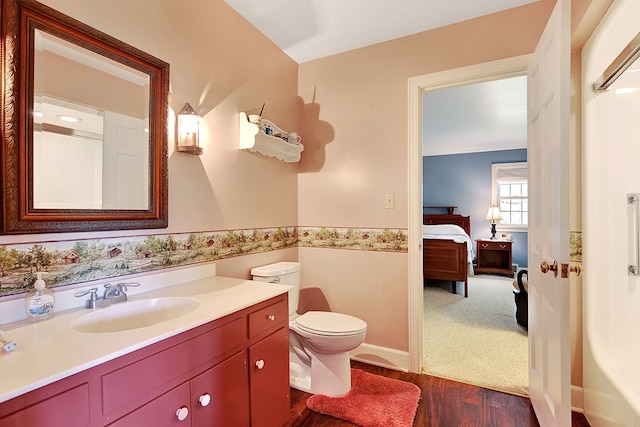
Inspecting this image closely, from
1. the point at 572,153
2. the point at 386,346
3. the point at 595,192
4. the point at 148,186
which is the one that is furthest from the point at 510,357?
the point at 148,186

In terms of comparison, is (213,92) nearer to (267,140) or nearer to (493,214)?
(267,140)

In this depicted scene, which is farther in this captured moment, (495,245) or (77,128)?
(495,245)

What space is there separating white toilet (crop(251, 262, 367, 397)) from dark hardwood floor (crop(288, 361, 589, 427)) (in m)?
0.13

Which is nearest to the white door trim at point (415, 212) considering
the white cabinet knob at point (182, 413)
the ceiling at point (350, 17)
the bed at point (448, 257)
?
the ceiling at point (350, 17)

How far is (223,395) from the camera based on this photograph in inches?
45.3

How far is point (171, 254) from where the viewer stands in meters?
1.55

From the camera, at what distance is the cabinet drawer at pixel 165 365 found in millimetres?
811

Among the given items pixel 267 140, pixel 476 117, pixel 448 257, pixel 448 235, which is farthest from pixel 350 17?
pixel 448 235

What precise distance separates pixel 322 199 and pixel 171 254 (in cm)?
129

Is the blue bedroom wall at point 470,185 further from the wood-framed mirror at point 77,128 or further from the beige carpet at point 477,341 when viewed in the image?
the wood-framed mirror at point 77,128

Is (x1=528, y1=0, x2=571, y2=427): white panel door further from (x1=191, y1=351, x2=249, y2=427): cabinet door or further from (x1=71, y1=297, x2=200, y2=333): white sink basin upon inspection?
(x1=71, y1=297, x2=200, y2=333): white sink basin

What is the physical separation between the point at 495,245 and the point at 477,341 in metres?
3.13

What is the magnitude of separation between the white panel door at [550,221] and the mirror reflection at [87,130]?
1.80 m

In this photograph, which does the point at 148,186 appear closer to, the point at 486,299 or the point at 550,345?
the point at 550,345
